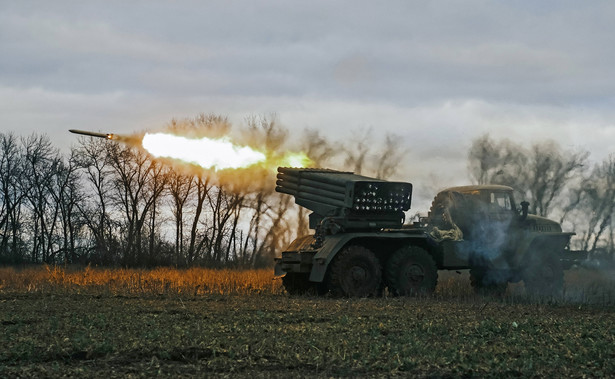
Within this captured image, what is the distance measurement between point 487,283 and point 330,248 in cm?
593

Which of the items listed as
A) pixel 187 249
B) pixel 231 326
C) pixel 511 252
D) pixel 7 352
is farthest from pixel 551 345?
pixel 187 249

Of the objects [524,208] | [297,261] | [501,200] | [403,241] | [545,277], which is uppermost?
[501,200]

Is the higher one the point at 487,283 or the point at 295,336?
the point at 487,283

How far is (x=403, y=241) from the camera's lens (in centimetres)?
2250

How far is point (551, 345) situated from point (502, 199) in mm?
12630

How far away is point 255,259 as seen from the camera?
47500 mm

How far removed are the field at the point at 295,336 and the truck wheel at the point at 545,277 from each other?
336 centimetres

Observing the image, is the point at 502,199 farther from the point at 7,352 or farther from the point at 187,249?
the point at 187,249

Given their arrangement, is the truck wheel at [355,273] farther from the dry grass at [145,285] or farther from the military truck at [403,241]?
the dry grass at [145,285]

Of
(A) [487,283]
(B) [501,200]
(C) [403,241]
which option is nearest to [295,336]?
(C) [403,241]

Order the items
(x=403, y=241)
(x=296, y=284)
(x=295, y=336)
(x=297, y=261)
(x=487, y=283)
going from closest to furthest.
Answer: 1. (x=295, y=336)
2. (x=297, y=261)
3. (x=403, y=241)
4. (x=296, y=284)
5. (x=487, y=283)

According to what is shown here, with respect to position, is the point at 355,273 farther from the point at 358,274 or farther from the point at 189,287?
the point at 189,287

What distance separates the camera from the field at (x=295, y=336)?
34.3 ft

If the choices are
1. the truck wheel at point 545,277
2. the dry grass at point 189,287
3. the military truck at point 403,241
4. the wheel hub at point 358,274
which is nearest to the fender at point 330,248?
the military truck at point 403,241
